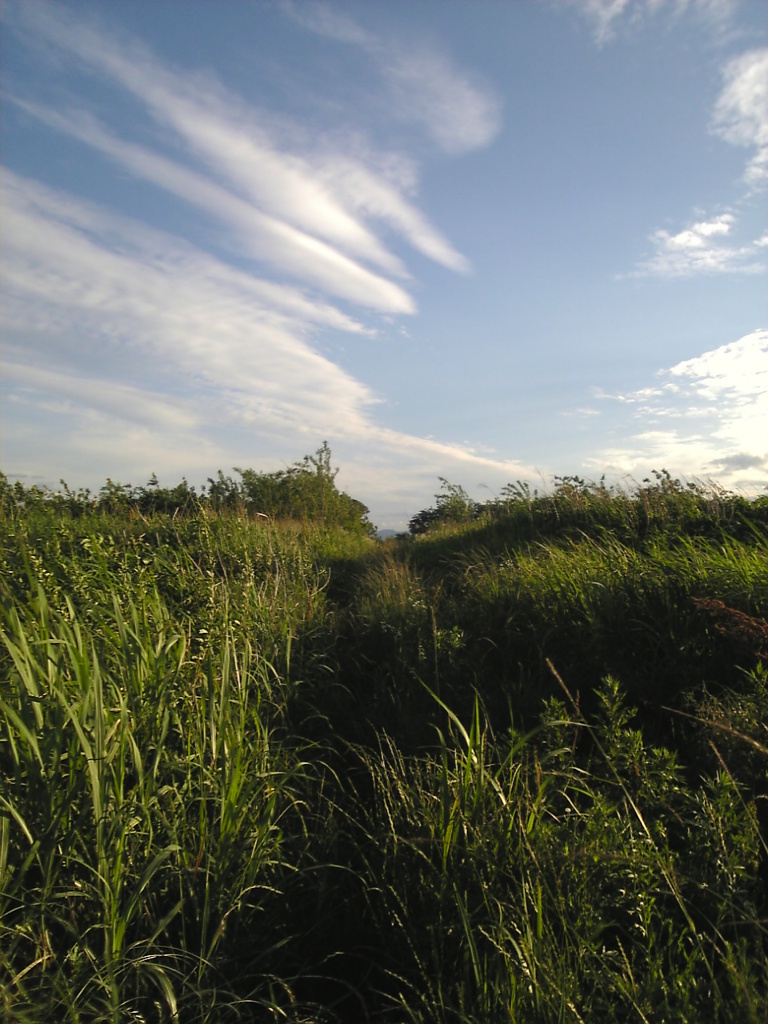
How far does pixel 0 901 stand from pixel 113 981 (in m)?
0.59

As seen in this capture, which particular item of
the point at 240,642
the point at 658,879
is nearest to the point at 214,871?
the point at 658,879

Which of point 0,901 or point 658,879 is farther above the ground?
point 658,879

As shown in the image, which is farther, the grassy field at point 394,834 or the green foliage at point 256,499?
the green foliage at point 256,499

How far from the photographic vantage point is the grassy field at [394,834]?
2.08 m

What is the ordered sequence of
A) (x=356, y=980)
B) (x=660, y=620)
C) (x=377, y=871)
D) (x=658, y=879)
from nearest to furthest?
1. (x=658, y=879)
2. (x=356, y=980)
3. (x=377, y=871)
4. (x=660, y=620)

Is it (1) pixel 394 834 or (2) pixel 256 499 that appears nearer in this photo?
(1) pixel 394 834

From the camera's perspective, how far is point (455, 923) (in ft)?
7.47

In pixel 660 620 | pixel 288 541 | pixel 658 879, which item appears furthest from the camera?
pixel 288 541

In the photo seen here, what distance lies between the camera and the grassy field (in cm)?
208

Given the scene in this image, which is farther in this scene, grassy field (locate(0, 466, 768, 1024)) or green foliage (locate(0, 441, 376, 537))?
green foliage (locate(0, 441, 376, 537))

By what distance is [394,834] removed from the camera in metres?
2.54

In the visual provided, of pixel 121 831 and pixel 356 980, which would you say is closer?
pixel 121 831

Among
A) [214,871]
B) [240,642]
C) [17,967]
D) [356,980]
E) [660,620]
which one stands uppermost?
[660,620]

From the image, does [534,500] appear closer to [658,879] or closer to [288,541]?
[288,541]
